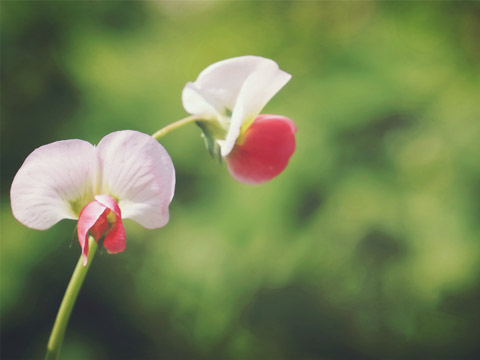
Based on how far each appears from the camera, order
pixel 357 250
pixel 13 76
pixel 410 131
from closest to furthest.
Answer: pixel 357 250 < pixel 410 131 < pixel 13 76

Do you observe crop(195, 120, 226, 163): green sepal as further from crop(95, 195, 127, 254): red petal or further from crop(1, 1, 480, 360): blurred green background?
crop(1, 1, 480, 360): blurred green background

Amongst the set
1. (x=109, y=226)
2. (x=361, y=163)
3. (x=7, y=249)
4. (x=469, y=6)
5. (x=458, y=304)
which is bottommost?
(x=109, y=226)

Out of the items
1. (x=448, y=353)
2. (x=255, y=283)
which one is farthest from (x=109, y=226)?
(x=448, y=353)

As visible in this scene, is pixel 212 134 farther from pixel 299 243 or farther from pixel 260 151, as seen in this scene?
pixel 299 243

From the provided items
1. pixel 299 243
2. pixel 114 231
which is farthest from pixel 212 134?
pixel 299 243

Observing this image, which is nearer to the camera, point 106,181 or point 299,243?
point 106,181

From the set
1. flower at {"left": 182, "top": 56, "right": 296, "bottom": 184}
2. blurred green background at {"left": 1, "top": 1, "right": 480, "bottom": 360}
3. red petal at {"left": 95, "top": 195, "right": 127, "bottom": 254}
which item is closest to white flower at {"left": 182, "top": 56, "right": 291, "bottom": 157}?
flower at {"left": 182, "top": 56, "right": 296, "bottom": 184}

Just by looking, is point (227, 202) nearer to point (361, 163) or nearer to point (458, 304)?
point (361, 163)
